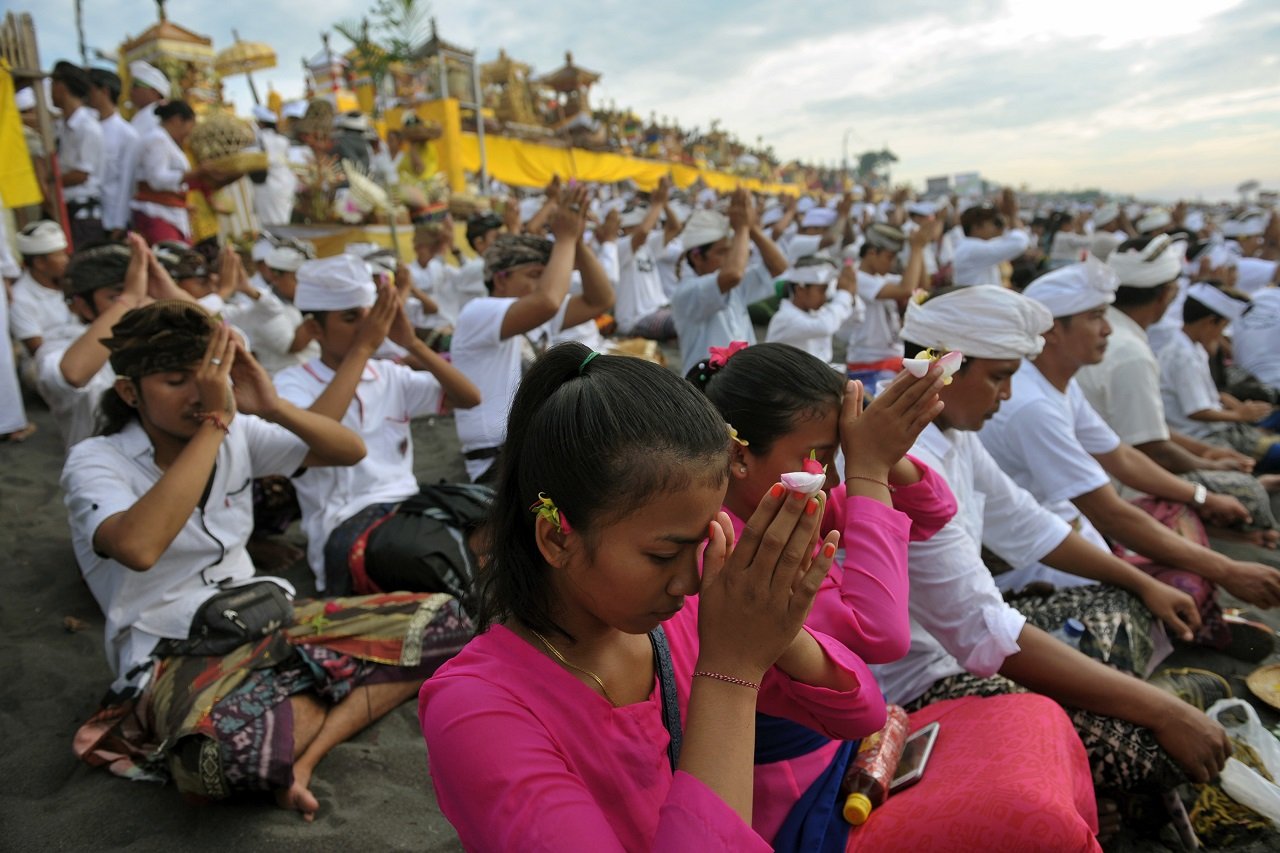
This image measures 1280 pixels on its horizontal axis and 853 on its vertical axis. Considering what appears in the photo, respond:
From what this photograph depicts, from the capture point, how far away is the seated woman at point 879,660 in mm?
1651

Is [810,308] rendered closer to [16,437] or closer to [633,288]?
[633,288]

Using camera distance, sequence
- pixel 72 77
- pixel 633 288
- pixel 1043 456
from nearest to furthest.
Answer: pixel 1043 456 → pixel 72 77 → pixel 633 288

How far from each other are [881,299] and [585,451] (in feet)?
19.8

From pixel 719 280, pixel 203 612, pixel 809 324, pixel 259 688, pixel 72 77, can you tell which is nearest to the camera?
pixel 259 688

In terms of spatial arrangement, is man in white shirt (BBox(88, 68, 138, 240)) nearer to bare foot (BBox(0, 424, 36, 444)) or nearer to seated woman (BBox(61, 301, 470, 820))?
bare foot (BBox(0, 424, 36, 444))

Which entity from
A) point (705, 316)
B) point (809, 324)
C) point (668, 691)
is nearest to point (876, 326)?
point (809, 324)

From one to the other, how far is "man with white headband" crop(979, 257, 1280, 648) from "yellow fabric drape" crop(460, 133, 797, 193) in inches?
418

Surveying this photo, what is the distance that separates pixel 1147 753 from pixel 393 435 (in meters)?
3.22

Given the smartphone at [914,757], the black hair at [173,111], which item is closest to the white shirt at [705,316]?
the smartphone at [914,757]

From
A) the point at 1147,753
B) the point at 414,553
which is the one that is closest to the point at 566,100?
the point at 414,553

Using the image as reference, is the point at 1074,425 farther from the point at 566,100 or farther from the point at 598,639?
the point at 566,100

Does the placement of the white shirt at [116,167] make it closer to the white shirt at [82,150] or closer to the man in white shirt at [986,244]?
the white shirt at [82,150]

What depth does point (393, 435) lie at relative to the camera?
3676mm

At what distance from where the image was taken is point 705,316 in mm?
5488
